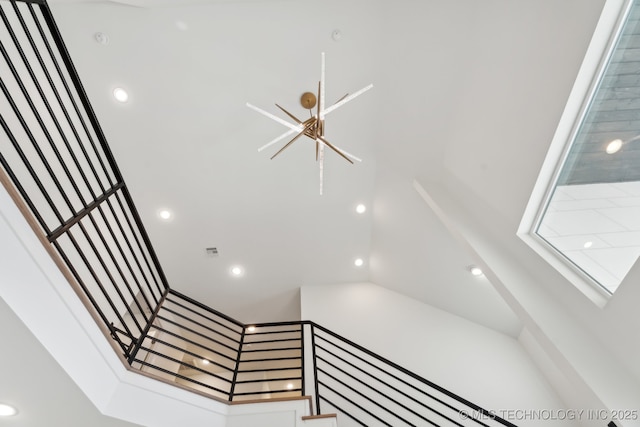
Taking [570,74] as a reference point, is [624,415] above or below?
below

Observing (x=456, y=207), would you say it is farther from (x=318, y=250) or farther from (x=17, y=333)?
(x=17, y=333)

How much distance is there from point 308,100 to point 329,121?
0.40 meters

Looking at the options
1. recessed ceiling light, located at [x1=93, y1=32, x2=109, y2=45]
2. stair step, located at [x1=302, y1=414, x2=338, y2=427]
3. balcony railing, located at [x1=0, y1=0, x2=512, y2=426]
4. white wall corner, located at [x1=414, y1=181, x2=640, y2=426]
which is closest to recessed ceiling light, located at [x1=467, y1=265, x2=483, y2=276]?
white wall corner, located at [x1=414, y1=181, x2=640, y2=426]

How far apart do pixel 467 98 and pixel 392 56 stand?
95 centimetres

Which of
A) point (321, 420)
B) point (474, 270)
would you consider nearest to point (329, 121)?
point (474, 270)

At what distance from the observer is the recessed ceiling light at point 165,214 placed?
442cm

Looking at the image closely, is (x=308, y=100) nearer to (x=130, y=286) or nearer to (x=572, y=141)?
(x=572, y=141)

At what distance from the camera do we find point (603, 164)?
6.53ft

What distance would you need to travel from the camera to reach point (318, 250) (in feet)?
16.9

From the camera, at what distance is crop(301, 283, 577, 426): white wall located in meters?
3.86

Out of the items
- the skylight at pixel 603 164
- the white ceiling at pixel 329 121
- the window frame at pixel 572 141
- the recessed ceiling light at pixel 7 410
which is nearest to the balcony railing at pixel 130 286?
the white ceiling at pixel 329 121

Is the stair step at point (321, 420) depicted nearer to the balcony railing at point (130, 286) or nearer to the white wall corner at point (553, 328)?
the balcony railing at point (130, 286)

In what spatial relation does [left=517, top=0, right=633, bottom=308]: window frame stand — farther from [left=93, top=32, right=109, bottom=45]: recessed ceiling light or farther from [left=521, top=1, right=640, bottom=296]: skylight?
[left=93, top=32, right=109, bottom=45]: recessed ceiling light

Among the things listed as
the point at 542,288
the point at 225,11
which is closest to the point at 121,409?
the point at 542,288
